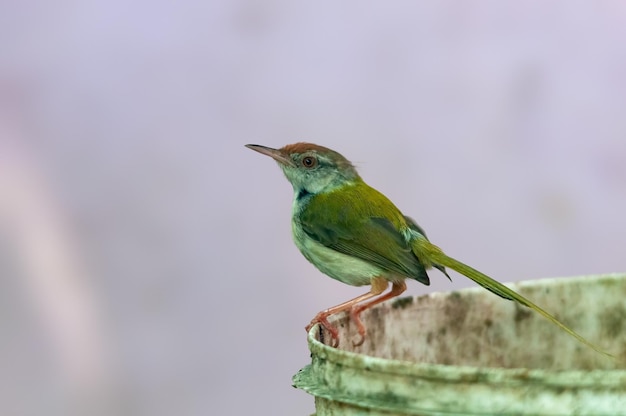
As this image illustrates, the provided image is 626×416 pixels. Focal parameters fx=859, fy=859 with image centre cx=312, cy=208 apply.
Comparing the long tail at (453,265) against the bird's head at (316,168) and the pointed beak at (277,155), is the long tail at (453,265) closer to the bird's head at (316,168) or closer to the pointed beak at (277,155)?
the bird's head at (316,168)

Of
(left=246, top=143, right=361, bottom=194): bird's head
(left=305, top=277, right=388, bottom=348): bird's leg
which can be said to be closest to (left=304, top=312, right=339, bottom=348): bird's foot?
(left=305, top=277, right=388, bottom=348): bird's leg

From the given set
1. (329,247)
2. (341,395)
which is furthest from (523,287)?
(341,395)

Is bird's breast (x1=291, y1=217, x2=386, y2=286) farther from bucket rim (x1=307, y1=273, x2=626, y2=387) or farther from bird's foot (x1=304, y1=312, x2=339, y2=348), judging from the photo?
bucket rim (x1=307, y1=273, x2=626, y2=387)

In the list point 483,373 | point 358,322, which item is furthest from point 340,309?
point 483,373

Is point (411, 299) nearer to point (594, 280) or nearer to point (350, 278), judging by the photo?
point (350, 278)

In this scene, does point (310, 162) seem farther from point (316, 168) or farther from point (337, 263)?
point (337, 263)

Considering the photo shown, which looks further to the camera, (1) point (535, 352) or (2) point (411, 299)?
(1) point (535, 352)

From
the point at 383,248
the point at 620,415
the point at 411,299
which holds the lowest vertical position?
the point at 620,415

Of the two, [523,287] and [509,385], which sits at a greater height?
[523,287]
